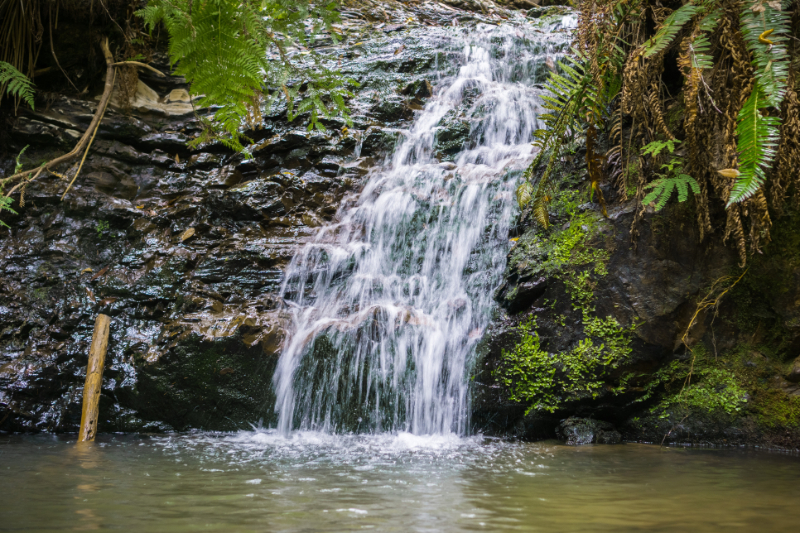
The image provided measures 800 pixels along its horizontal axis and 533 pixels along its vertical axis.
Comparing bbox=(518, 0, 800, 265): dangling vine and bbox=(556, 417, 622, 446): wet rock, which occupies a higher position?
bbox=(518, 0, 800, 265): dangling vine

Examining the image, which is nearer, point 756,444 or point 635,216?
point 756,444

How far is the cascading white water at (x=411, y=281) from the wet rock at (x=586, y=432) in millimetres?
882

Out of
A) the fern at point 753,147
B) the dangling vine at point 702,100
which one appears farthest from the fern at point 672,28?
the fern at point 753,147

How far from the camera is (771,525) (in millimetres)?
2002

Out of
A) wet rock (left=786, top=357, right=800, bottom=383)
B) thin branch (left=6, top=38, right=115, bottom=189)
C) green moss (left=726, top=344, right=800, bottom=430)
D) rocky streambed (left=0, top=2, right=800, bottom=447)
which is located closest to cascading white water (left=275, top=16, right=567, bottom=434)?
rocky streambed (left=0, top=2, right=800, bottom=447)

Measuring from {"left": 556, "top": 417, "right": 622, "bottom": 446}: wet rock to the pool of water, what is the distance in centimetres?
25

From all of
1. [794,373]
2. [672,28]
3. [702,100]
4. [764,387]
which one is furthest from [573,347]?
[672,28]

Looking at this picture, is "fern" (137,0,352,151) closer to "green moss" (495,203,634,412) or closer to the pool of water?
the pool of water

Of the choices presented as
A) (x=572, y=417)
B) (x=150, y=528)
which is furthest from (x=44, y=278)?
(x=572, y=417)

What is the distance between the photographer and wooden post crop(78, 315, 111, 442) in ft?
14.4

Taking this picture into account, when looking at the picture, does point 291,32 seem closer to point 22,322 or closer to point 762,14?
point 762,14

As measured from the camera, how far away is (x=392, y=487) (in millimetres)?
2631

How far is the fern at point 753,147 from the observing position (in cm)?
258

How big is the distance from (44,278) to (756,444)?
7.05 m
